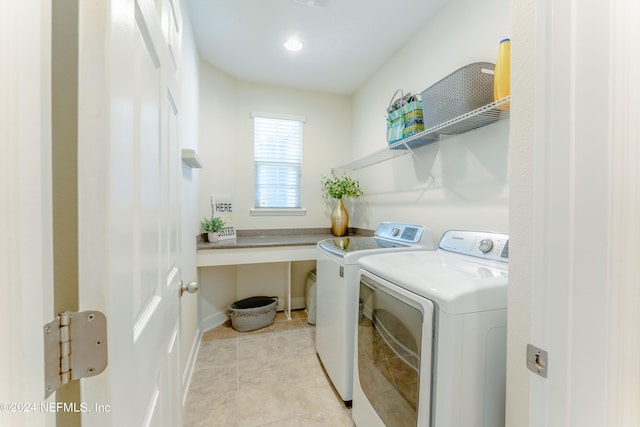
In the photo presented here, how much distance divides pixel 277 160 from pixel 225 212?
0.86 metres

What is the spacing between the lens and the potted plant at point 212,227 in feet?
8.34

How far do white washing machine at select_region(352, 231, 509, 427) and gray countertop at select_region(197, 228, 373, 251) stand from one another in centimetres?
146

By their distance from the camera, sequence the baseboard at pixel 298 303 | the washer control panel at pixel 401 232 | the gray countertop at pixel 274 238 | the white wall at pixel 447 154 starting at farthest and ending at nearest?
the baseboard at pixel 298 303 < the gray countertop at pixel 274 238 < the washer control panel at pixel 401 232 < the white wall at pixel 447 154

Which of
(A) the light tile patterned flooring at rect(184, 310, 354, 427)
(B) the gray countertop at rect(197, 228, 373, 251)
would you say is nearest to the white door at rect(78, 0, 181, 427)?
(A) the light tile patterned flooring at rect(184, 310, 354, 427)

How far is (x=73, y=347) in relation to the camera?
353mm

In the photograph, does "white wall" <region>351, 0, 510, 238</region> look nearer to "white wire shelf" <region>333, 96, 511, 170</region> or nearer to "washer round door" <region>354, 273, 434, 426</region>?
"white wire shelf" <region>333, 96, 511, 170</region>

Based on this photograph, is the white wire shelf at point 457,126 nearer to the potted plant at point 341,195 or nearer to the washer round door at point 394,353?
the potted plant at point 341,195

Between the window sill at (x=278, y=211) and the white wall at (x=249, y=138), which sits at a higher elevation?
the white wall at (x=249, y=138)

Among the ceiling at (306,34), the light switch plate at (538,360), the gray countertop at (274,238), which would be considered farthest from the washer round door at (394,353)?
the ceiling at (306,34)

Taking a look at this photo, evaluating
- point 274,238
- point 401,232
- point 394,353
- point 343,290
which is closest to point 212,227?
point 274,238

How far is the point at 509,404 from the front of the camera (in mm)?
774

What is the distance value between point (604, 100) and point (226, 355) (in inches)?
101

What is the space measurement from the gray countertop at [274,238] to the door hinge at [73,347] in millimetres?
2044

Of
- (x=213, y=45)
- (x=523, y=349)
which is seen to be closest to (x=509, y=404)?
(x=523, y=349)
